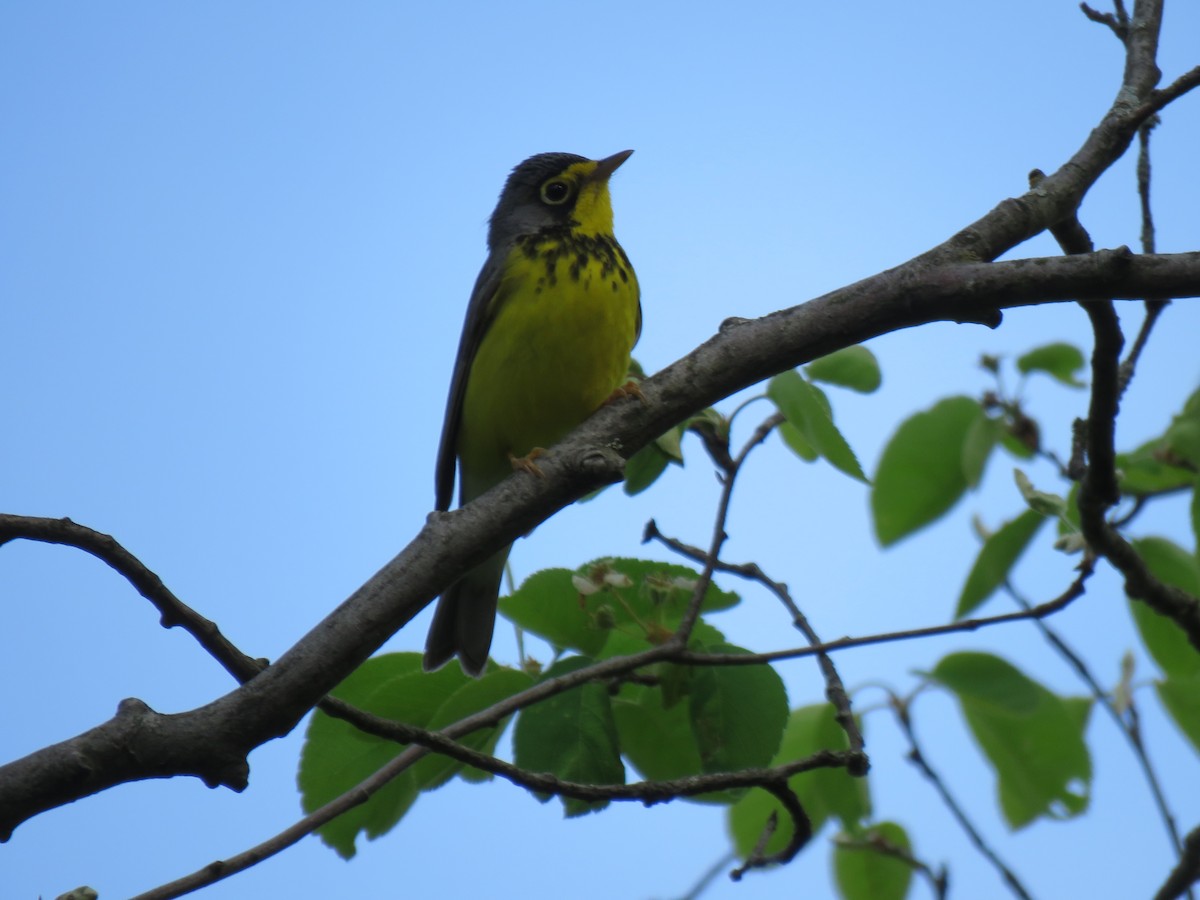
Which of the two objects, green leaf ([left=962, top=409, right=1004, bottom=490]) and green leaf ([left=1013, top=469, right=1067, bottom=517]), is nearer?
green leaf ([left=1013, top=469, right=1067, bottom=517])

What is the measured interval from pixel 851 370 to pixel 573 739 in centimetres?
161

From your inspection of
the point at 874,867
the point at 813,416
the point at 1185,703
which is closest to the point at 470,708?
the point at 813,416

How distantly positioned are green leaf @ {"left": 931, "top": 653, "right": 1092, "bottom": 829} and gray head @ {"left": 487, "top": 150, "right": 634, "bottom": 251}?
10.5 ft

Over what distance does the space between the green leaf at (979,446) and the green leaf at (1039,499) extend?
411 mm

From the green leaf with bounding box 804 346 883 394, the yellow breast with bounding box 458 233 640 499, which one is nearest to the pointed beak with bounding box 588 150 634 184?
the yellow breast with bounding box 458 233 640 499

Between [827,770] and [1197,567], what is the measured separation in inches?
58.1

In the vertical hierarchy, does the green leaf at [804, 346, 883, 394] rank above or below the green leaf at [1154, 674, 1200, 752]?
above

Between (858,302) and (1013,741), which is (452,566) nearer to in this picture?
(858,302)

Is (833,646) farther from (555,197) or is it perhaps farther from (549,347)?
(555,197)

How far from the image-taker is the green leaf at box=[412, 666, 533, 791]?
11.7ft

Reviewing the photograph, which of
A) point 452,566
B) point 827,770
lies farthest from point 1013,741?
point 452,566

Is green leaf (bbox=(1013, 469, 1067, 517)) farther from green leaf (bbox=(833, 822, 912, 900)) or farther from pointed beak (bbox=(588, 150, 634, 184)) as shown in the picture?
pointed beak (bbox=(588, 150, 634, 184))

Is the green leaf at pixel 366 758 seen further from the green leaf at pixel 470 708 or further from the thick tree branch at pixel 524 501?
the thick tree branch at pixel 524 501

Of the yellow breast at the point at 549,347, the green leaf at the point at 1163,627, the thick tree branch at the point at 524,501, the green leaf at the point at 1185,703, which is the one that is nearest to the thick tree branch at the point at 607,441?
the thick tree branch at the point at 524,501
